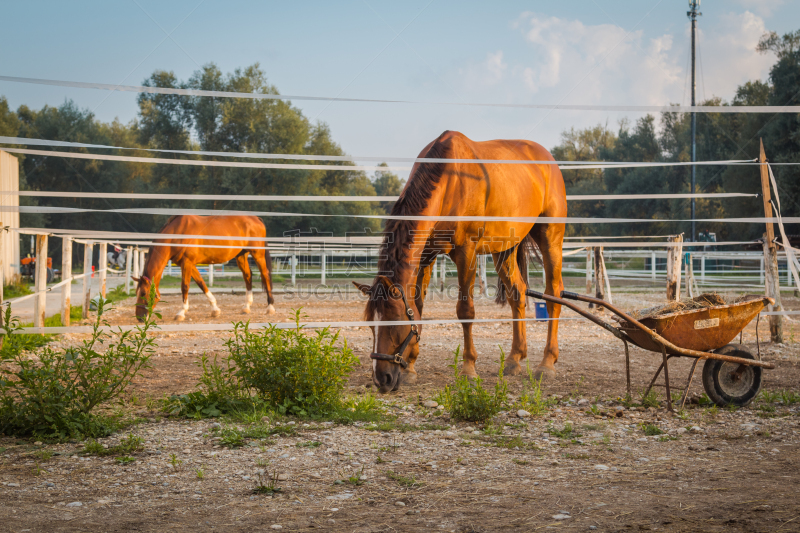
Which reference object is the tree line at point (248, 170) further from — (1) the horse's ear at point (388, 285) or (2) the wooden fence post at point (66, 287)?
(1) the horse's ear at point (388, 285)

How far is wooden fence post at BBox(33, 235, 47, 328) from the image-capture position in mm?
6145

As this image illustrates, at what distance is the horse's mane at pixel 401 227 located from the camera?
3.82 metres

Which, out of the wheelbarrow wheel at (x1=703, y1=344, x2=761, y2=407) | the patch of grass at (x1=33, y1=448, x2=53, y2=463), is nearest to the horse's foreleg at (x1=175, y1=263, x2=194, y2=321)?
the patch of grass at (x1=33, y1=448, x2=53, y2=463)

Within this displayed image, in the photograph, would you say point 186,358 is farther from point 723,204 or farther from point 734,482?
point 723,204

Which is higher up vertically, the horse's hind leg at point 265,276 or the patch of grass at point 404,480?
the horse's hind leg at point 265,276

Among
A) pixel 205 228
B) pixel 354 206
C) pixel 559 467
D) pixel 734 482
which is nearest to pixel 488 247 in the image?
pixel 559 467

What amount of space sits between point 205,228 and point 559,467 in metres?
8.53

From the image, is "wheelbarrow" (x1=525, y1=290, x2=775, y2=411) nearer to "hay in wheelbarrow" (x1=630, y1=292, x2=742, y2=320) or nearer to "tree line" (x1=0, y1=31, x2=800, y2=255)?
"hay in wheelbarrow" (x1=630, y1=292, x2=742, y2=320)

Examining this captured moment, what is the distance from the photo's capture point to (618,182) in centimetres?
3584

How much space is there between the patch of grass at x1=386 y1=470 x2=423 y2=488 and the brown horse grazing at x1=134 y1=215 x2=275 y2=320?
6.46 m

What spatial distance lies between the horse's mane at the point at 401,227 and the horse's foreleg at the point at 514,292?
1430mm

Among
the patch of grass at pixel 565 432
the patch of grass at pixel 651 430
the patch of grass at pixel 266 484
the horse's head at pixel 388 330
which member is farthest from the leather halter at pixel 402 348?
the patch of grass at pixel 651 430

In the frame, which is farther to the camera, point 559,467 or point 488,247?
point 488,247

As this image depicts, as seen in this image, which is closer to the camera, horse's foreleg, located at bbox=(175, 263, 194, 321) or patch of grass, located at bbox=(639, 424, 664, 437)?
patch of grass, located at bbox=(639, 424, 664, 437)
